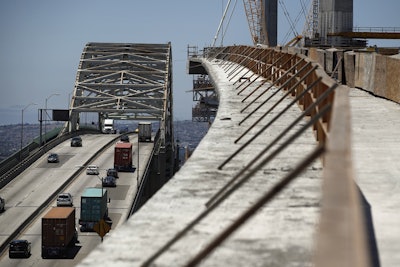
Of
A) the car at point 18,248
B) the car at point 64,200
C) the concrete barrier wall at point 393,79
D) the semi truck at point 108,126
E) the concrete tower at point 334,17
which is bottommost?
the car at point 18,248

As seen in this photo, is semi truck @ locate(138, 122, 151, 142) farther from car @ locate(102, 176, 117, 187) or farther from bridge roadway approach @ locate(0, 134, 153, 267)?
car @ locate(102, 176, 117, 187)

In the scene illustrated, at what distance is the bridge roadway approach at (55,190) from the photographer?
195 feet

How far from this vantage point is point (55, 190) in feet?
268

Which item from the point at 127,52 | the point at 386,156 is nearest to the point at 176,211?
the point at 386,156

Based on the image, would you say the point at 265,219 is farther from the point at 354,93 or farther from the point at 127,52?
the point at 127,52

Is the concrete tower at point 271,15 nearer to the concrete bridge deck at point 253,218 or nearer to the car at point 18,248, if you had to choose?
the car at point 18,248

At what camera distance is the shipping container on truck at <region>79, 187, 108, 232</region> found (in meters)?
64.9

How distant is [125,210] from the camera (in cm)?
7256

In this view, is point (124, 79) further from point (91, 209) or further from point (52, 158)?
point (91, 209)

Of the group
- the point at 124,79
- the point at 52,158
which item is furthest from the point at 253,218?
the point at 124,79

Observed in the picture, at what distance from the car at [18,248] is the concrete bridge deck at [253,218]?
40.2 m

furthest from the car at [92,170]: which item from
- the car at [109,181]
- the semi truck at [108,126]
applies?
the semi truck at [108,126]

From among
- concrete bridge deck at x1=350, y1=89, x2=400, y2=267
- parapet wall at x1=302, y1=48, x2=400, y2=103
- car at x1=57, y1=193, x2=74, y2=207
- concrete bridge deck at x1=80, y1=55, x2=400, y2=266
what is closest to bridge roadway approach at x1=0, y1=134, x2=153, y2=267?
car at x1=57, y1=193, x2=74, y2=207

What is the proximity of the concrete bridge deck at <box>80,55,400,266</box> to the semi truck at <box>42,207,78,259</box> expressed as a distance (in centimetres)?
3985
